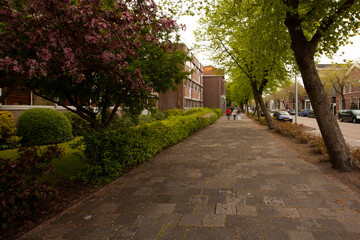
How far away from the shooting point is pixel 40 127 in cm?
882

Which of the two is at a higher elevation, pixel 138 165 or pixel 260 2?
pixel 260 2

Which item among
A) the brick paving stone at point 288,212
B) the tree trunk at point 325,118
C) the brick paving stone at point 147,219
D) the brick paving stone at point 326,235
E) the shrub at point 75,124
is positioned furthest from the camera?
the shrub at point 75,124

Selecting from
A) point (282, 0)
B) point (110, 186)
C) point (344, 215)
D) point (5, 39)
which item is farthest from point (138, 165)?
point (282, 0)

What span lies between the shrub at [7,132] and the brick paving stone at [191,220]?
8.04 meters

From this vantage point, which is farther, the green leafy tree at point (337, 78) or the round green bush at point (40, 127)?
the green leafy tree at point (337, 78)

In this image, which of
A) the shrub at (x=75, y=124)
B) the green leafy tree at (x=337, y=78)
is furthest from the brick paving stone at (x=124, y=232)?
the green leafy tree at (x=337, y=78)

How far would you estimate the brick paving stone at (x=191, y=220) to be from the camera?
3.00 metres

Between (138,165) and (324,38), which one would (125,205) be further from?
(324,38)

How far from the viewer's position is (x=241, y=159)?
6.66 m

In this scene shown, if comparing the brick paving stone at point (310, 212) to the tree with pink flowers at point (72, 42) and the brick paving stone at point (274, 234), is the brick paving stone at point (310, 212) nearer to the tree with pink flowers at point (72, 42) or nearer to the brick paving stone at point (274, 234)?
the brick paving stone at point (274, 234)

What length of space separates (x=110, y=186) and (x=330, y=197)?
167 inches

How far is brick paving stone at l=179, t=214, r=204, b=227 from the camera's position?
300cm

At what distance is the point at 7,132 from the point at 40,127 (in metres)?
1.08

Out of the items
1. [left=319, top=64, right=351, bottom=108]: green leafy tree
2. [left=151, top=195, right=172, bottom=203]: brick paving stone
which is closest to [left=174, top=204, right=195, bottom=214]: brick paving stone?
[left=151, top=195, right=172, bottom=203]: brick paving stone
